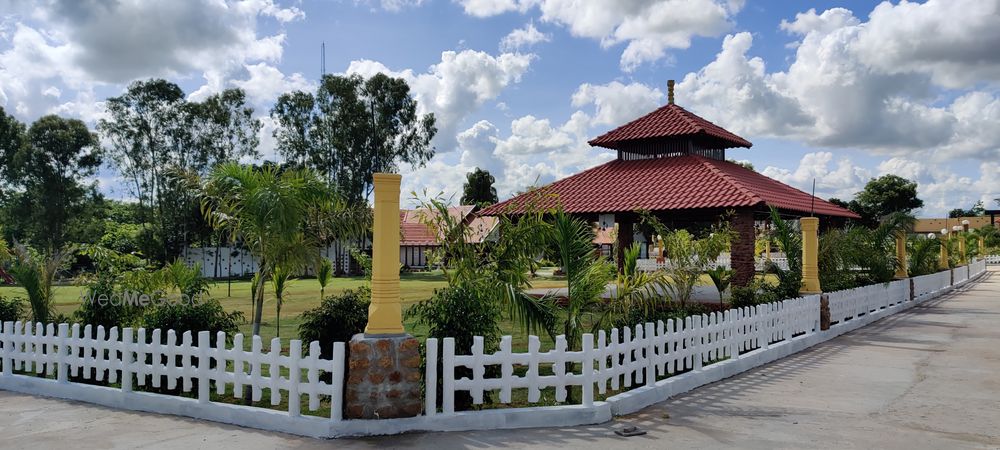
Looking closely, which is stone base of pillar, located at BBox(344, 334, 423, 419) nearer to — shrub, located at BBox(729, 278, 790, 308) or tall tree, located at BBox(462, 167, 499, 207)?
shrub, located at BBox(729, 278, 790, 308)

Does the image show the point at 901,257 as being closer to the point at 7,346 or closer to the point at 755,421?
the point at 755,421

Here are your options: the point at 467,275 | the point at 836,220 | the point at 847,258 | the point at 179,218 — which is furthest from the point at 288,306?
the point at 179,218

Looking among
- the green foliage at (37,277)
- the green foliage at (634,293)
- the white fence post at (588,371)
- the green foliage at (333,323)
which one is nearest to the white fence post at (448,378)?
the white fence post at (588,371)

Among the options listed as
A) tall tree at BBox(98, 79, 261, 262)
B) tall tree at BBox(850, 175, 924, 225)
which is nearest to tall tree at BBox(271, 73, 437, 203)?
tall tree at BBox(98, 79, 261, 262)

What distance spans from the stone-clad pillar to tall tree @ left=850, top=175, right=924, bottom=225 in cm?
8130

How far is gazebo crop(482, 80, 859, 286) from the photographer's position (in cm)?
1680

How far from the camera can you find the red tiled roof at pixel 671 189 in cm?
1686

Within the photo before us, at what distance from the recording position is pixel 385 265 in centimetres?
646

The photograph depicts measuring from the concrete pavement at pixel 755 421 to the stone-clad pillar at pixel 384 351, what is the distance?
0.34m

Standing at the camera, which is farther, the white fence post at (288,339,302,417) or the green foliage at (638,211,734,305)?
the green foliage at (638,211,734,305)

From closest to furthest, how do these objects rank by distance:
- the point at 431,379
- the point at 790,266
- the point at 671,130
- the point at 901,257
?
1. the point at 431,379
2. the point at 790,266
3. the point at 671,130
4. the point at 901,257

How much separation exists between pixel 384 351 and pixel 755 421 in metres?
3.82

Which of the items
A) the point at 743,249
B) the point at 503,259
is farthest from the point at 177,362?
the point at 743,249

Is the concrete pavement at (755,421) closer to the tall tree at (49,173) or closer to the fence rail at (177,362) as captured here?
the fence rail at (177,362)
